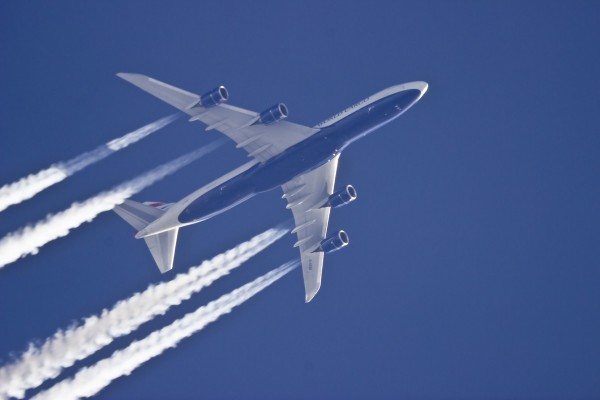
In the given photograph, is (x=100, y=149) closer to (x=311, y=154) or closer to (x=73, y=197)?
(x=73, y=197)

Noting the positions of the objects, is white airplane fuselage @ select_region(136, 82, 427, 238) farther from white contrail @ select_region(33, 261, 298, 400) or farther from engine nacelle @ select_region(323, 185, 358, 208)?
white contrail @ select_region(33, 261, 298, 400)

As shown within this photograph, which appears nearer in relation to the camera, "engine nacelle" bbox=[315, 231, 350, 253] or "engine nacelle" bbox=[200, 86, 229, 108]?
"engine nacelle" bbox=[200, 86, 229, 108]

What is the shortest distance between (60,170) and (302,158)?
19.6 metres

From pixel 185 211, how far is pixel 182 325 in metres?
11.1

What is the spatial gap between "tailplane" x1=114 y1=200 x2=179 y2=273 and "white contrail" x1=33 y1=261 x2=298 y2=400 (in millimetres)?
6281

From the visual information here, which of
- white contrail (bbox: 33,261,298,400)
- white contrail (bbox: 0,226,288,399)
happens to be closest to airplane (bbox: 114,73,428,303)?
white contrail (bbox: 0,226,288,399)

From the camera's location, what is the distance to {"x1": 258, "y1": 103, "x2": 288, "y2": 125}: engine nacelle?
60.4 meters

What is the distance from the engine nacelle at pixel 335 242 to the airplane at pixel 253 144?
2785 millimetres

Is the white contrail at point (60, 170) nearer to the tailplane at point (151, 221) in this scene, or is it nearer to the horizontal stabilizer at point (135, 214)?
the tailplane at point (151, 221)

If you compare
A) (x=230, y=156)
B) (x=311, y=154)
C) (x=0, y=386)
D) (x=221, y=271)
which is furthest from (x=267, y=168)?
(x=0, y=386)

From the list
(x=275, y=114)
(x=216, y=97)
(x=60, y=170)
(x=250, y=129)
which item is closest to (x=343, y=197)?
(x=250, y=129)

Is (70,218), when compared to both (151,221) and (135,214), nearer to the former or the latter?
(135,214)

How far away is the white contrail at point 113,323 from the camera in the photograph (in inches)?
2472

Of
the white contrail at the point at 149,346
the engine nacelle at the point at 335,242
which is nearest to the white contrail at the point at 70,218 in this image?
the white contrail at the point at 149,346
